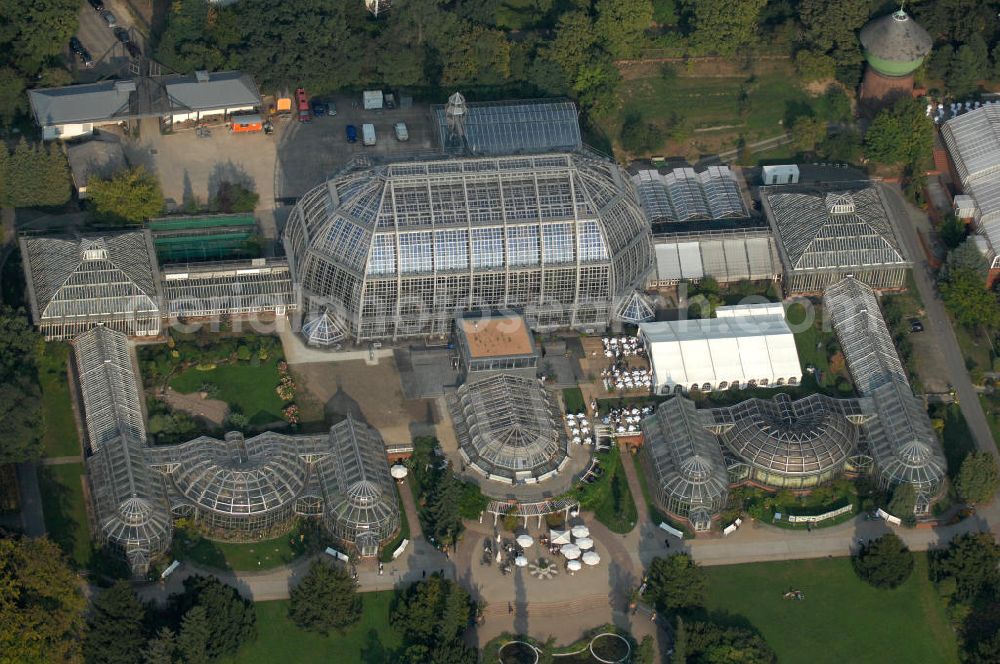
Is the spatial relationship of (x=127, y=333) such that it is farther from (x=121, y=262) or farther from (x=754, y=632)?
(x=754, y=632)

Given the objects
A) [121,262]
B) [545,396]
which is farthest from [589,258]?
[121,262]

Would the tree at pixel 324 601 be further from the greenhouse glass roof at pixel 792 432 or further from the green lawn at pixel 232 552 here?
the greenhouse glass roof at pixel 792 432

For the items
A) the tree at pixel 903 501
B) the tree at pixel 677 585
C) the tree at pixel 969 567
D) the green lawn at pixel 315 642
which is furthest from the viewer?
the tree at pixel 903 501

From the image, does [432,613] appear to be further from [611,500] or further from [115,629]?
[115,629]

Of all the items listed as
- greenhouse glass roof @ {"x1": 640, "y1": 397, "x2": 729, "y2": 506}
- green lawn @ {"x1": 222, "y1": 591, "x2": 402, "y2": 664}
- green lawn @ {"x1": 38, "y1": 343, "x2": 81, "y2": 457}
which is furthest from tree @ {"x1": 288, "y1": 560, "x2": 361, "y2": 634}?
greenhouse glass roof @ {"x1": 640, "y1": 397, "x2": 729, "y2": 506}

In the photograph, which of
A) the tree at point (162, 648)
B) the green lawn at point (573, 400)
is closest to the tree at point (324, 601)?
the tree at point (162, 648)

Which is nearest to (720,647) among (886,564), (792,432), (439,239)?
(886,564)
